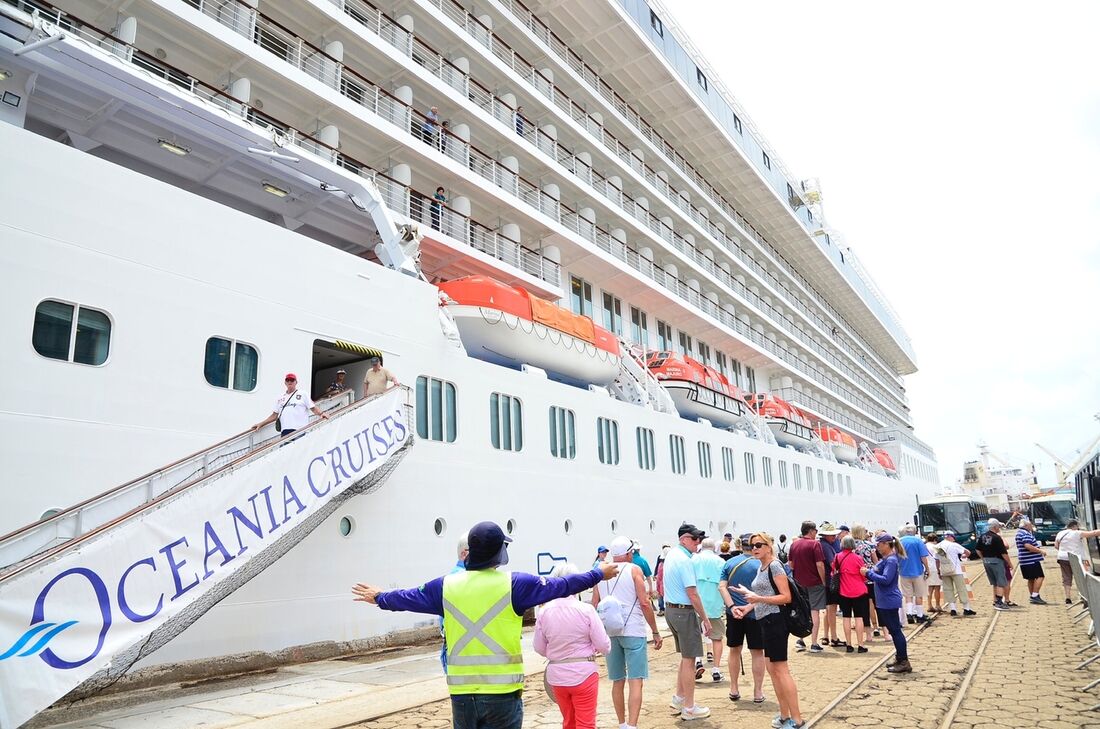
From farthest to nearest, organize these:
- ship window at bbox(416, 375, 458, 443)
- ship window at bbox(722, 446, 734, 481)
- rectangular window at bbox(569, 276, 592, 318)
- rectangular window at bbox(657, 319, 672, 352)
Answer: rectangular window at bbox(657, 319, 672, 352) < ship window at bbox(722, 446, 734, 481) < rectangular window at bbox(569, 276, 592, 318) < ship window at bbox(416, 375, 458, 443)

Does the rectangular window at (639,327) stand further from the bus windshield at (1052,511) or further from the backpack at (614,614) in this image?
the bus windshield at (1052,511)

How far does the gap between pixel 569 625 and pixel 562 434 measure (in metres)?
9.19

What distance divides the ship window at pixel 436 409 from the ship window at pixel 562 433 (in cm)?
258

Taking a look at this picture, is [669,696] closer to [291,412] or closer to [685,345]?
[291,412]

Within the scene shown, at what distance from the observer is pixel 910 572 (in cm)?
1095

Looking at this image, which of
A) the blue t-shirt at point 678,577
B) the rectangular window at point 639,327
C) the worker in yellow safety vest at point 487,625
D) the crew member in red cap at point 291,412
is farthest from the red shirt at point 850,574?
the rectangular window at point 639,327

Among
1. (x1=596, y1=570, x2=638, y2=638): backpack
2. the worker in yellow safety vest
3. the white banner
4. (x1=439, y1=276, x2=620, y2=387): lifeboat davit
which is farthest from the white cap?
(x1=439, y1=276, x2=620, y2=387): lifeboat davit

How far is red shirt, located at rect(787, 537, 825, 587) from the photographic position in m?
8.78

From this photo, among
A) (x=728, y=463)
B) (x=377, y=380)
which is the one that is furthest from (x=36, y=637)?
(x=728, y=463)

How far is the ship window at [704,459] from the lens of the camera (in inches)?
725

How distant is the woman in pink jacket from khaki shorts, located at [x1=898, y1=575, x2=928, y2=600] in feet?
29.6

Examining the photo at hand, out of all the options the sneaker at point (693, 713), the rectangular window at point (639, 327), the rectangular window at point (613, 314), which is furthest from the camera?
the rectangular window at point (639, 327)

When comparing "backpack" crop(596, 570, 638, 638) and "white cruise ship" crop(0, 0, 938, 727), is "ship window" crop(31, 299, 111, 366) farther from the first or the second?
"backpack" crop(596, 570, 638, 638)

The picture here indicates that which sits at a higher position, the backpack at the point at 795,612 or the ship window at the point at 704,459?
the ship window at the point at 704,459
